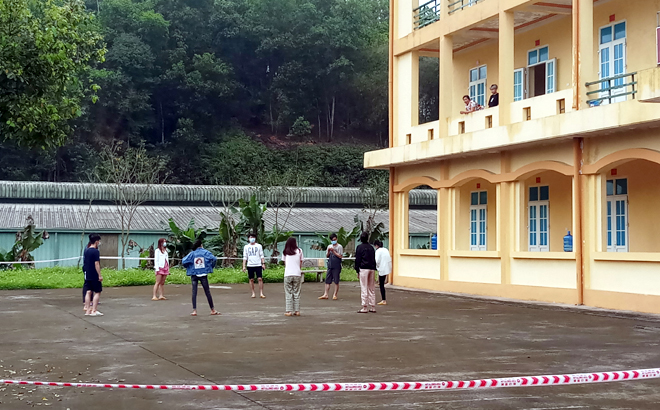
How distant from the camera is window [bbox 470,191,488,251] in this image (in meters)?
26.3

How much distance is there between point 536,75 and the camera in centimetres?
2373

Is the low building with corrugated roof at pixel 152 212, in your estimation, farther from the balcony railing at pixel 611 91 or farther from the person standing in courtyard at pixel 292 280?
the balcony railing at pixel 611 91

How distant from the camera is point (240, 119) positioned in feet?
224

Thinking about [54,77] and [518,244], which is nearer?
[54,77]

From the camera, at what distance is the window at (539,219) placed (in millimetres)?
23328

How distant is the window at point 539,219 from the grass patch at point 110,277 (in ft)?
30.5

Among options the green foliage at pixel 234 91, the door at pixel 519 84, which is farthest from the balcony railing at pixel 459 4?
Result: the green foliage at pixel 234 91

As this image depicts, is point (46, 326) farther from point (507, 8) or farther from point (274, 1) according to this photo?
point (274, 1)

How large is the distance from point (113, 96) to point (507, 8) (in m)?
42.0

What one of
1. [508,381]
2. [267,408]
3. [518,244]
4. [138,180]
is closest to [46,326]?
[267,408]

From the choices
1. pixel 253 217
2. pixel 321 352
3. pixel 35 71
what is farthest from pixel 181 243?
pixel 321 352

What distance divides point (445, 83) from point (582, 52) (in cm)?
607

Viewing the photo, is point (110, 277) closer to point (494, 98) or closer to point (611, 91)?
point (494, 98)

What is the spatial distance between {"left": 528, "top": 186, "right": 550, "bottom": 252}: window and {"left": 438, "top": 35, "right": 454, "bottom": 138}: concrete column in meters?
3.16
